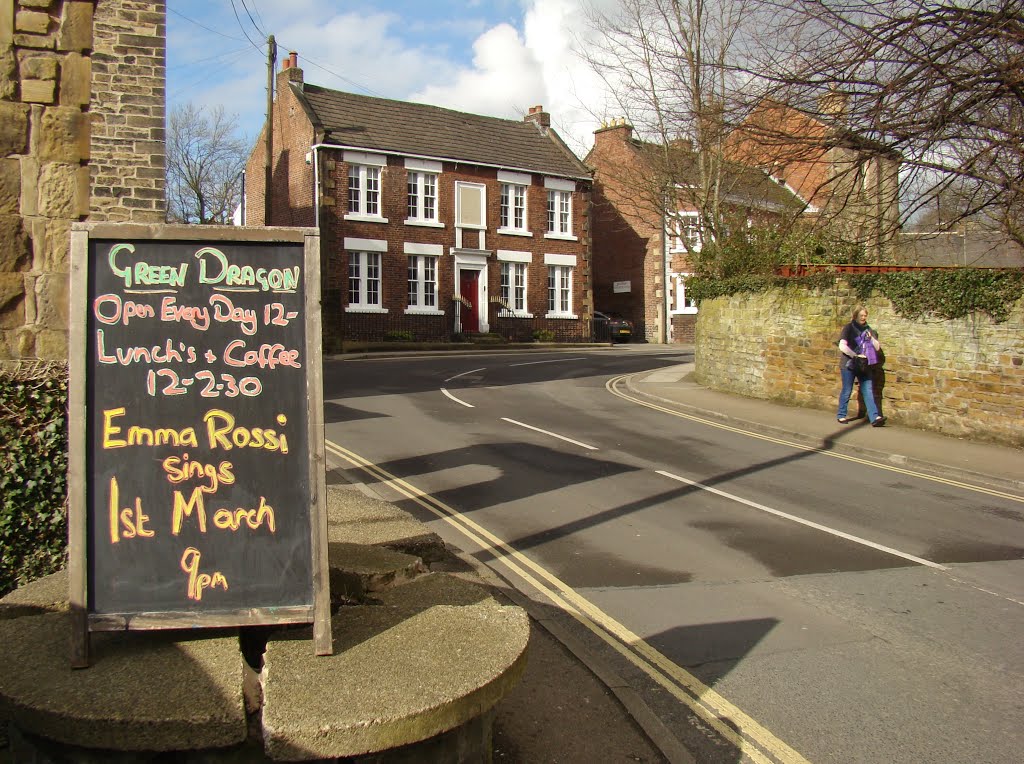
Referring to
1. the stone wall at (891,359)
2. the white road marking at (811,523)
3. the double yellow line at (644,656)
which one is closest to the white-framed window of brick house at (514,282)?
the stone wall at (891,359)

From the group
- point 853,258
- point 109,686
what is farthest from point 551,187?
point 109,686

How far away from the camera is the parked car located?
137 feet

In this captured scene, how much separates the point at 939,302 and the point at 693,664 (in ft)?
37.5

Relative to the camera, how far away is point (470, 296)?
119ft

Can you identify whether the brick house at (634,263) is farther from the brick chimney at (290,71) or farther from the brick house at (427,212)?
the brick chimney at (290,71)

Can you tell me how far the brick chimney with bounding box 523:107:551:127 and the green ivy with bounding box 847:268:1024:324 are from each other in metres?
28.9

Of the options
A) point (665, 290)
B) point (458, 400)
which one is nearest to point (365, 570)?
point (458, 400)

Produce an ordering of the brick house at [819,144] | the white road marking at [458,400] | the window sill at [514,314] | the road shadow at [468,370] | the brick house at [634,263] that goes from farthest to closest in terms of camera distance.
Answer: the brick house at [634,263] → the window sill at [514,314] → the road shadow at [468,370] → the white road marking at [458,400] → the brick house at [819,144]

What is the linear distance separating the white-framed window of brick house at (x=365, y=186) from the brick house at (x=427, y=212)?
40 mm

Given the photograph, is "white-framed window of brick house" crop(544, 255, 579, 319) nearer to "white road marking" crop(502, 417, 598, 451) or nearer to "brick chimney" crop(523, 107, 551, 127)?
"brick chimney" crop(523, 107, 551, 127)

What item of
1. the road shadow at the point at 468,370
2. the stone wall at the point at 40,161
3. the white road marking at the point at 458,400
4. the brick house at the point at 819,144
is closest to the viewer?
the stone wall at the point at 40,161

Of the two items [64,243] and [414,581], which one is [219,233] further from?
[64,243]

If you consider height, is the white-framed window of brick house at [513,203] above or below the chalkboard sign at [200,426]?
above

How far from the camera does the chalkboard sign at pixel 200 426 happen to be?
10.7 feet
